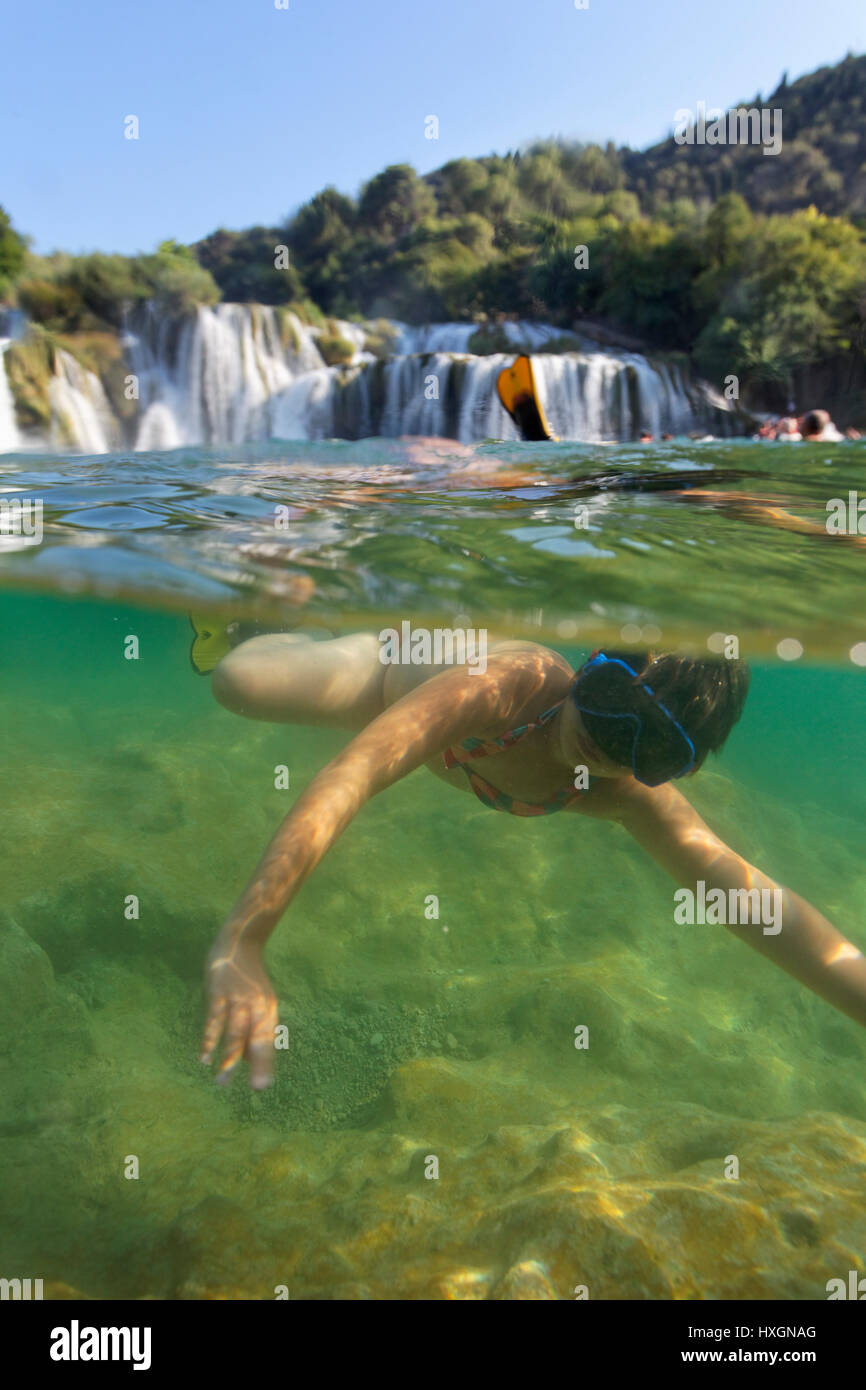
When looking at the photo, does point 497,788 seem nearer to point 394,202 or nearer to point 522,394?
point 522,394

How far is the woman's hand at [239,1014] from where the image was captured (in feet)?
7.34

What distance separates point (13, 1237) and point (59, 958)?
2.62m

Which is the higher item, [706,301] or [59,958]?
[706,301]

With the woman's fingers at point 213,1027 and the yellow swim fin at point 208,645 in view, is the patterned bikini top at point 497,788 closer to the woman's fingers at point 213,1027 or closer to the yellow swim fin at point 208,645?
the woman's fingers at point 213,1027

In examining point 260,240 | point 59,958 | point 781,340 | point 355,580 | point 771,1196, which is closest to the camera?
point 771,1196

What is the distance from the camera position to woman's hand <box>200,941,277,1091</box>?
224cm

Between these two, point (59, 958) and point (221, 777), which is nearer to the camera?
point (59, 958)

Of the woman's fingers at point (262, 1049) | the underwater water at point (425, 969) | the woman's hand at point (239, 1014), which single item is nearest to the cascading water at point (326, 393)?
the underwater water at point (425, 969)

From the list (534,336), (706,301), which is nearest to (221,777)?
(534,336)

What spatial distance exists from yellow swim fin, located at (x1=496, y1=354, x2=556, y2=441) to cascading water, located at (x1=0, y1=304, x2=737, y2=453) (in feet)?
46.6

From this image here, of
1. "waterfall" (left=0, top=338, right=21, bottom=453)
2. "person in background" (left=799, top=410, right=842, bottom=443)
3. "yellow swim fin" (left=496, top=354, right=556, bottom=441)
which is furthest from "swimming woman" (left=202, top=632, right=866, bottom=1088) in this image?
"waterfall" (left=0, top=338, right=21, bottom=453)

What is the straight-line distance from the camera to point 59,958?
5.45 metres

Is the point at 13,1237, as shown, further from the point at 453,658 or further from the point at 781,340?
the point at 781,340

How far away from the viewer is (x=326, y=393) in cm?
2584
